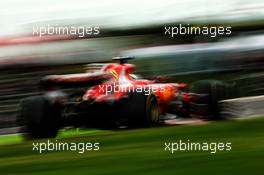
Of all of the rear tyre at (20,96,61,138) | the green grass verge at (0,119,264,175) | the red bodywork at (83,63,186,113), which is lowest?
the green grass verge at (0,119,264,175)

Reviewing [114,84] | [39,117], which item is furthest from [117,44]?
[39,117]

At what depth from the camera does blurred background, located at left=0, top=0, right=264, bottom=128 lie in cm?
451

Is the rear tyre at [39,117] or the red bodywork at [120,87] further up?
the red bodywork at [120,87]

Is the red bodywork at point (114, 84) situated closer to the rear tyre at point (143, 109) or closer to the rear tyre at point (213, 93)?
the rear tyre at point (143, 109)

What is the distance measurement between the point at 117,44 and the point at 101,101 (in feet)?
1.32

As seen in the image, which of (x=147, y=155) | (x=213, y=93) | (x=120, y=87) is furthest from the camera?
(x=213, y=93)

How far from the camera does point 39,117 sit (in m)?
4.45

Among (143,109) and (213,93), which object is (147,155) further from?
(213,93)

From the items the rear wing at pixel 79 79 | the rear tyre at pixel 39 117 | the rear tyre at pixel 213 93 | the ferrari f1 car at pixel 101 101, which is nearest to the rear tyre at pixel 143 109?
the ferrari f1 car at pixel 101 101

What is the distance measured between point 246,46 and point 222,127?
68 cm

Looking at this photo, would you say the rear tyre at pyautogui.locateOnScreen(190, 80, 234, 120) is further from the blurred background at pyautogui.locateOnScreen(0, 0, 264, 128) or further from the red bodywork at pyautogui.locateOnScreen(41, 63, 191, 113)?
the red bodywork at pyautogui.locateOnScreen(41, 63, 191, 113)

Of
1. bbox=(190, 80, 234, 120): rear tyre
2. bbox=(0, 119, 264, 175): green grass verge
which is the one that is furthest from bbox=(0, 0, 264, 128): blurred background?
bbox=(0, 119, 264, 175): green grass verge

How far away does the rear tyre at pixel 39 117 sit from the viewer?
444 centimetres

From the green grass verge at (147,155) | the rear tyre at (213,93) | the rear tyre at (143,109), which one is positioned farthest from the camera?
the rear tyre at (213,93)
